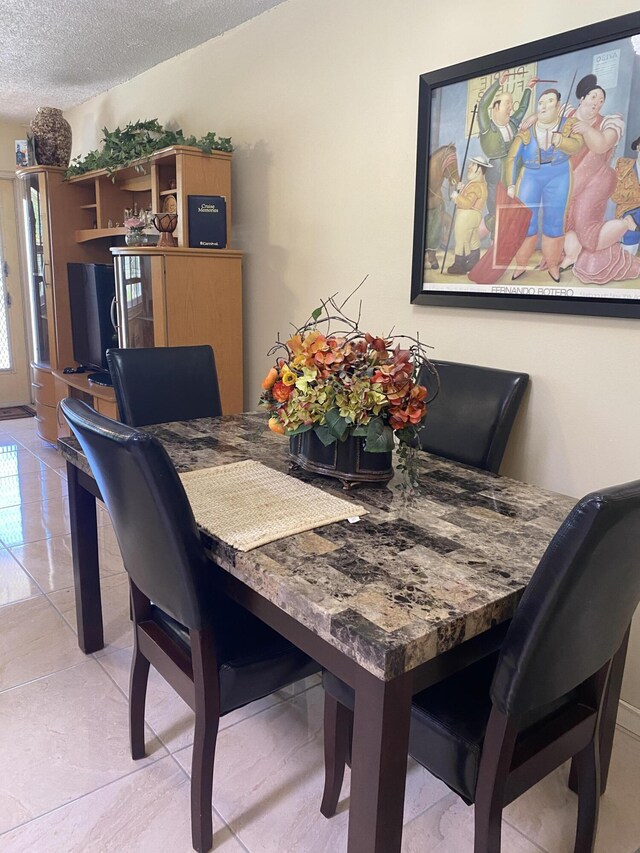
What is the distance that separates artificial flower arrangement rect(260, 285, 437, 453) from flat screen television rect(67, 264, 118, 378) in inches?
116

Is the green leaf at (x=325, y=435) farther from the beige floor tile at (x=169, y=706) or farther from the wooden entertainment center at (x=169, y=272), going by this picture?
the wooden entertainment center at (x=169, y=272)

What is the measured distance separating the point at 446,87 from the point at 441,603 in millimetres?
1950

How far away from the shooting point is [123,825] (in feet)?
5.11

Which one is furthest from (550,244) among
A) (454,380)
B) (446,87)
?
(446,87)

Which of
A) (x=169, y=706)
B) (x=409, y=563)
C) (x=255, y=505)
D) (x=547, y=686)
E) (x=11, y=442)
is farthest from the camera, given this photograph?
(x=11, y=442)

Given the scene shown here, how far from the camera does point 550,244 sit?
203 cm

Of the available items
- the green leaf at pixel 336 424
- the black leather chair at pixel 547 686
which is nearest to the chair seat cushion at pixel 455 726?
the black leather chair at pixel 547 686

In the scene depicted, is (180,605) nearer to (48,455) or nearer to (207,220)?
(207,220)

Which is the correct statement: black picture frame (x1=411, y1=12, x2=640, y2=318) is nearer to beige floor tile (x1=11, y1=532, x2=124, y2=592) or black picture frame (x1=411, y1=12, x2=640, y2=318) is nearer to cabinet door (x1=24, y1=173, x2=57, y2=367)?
beige floor tile (x1=11, y1=532, x2=124, y2=592)

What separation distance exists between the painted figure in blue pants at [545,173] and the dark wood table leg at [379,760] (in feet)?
4.97

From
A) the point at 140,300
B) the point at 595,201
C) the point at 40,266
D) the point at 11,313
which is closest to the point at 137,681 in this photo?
the point at 595,201

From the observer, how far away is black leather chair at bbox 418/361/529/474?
2057 mm

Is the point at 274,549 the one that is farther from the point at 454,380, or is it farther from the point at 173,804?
the point at 454,380

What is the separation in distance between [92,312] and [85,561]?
277cm
